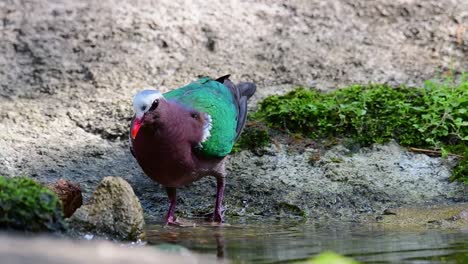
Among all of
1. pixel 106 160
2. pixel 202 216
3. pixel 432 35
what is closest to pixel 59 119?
pixel 106 160

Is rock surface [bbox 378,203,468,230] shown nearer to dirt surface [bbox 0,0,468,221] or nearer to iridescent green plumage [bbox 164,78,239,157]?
iridescent green plumage [bbox 164,78,239,157]

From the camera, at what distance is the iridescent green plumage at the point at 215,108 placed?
593 cm

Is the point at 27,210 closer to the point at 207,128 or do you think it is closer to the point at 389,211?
the point at 207,128

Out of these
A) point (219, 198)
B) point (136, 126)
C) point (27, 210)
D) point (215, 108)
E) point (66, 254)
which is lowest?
point (66, 254)

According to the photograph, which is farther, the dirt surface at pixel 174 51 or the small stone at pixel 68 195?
the dirt surface at pixel 174 51

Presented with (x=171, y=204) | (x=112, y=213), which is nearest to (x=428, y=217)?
(x=171, y=204)

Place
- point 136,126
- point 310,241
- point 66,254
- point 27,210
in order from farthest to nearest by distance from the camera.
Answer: point 136,126, point 310,241, point 27,210, point 66,254

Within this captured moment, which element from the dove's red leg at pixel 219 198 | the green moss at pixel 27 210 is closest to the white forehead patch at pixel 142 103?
Answer: the dove's red leg at pixel 219 198

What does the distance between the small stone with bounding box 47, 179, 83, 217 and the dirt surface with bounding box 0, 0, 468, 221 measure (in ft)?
4.64

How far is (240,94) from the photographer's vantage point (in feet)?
22.2

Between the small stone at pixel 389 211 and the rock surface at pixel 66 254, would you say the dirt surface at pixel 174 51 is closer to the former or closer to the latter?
the small stone at pixel 389 211

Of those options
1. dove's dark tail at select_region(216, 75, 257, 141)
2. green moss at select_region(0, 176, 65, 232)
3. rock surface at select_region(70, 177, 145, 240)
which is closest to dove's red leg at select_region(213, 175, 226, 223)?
dove's dark tail at select_region(216, 75, 257, 141)

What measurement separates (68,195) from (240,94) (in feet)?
6.49

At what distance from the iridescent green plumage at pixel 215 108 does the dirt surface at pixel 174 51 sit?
856mm
